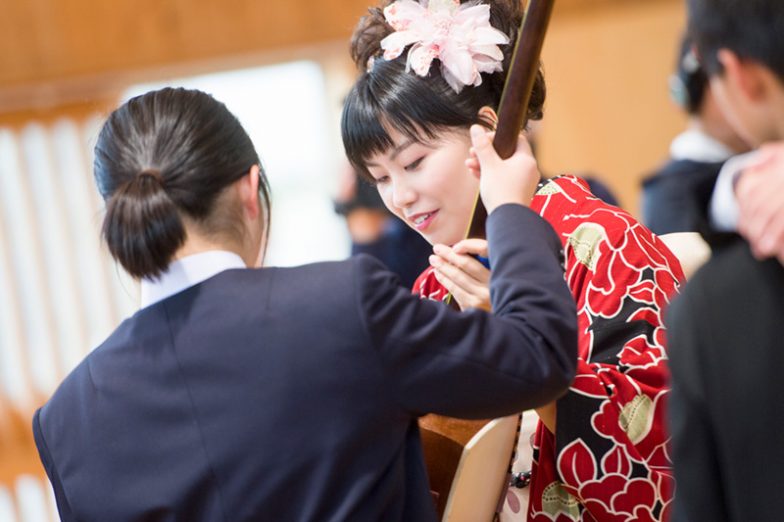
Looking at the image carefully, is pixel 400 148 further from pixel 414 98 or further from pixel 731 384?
pixel 731 384

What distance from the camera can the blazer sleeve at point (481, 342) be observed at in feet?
3.84

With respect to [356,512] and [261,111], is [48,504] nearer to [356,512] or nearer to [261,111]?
[261,111]

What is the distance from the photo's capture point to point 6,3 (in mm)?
5031

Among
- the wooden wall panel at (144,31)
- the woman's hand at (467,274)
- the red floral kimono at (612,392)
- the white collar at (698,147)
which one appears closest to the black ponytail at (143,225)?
the woman's hand at (467,274)

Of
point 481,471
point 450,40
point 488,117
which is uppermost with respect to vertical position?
point 450,40

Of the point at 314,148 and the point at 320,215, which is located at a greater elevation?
the point at 314,148

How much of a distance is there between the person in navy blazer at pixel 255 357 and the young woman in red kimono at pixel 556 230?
0.23m

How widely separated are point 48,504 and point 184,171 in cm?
387

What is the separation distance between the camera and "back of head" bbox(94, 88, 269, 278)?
3.98 feet

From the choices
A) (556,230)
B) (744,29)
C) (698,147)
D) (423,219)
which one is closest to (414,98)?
(423,219)

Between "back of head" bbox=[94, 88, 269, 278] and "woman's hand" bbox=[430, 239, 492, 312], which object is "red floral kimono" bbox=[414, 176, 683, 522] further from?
"back of head" bbox=[94, 88, 269, 278]

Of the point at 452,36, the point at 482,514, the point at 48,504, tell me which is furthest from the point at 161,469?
the point at 48,504

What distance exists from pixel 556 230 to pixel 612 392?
1.00ft

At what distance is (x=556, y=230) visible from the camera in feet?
5.36
